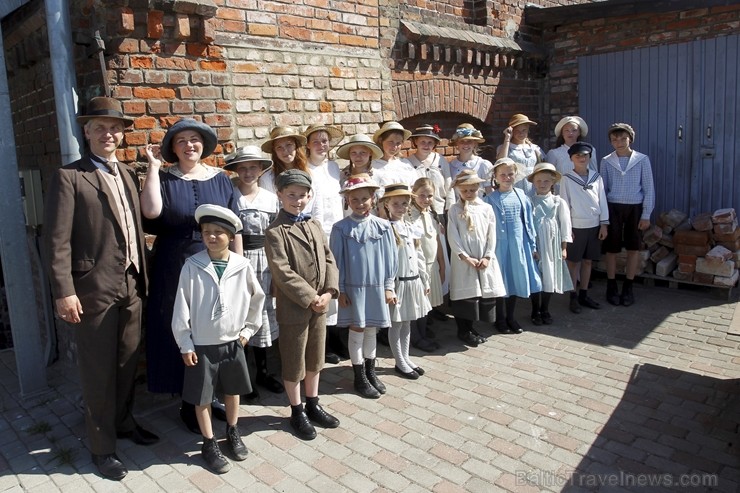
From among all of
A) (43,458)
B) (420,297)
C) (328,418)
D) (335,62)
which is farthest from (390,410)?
(335,62)

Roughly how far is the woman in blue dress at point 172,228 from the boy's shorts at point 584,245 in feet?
12.2

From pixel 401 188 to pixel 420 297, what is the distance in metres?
0.88

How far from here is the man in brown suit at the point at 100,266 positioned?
3.26 m

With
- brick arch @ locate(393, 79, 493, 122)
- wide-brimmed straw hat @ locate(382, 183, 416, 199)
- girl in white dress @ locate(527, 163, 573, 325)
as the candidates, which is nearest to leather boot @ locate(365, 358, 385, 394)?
wide-brimmed straw hat @ locate(382, 183, 416, 199)

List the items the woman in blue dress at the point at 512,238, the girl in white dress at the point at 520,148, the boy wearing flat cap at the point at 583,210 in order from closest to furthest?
the woman in blue dress at the point at 512,238 → the boy wearing flat cap at the point at 583,210 → the girl in white dress at the point at 520,148

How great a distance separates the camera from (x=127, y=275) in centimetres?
352

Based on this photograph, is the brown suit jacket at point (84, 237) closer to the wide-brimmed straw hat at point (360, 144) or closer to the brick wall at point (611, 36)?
the wide-brimmed straw hat at point (360, 144)

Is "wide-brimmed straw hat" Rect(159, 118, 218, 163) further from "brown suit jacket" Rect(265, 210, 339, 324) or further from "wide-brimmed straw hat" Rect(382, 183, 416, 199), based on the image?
"wide-brimmed straw hat" Rect(382, 183, 416, 199)

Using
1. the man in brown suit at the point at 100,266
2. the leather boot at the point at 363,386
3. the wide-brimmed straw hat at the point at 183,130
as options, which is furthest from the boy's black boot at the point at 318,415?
the wide-brimmed straw hat at the point at 183,130

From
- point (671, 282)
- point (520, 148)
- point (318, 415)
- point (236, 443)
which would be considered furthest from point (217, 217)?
point (671, 282)

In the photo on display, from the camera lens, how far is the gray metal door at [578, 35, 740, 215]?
21.9ft

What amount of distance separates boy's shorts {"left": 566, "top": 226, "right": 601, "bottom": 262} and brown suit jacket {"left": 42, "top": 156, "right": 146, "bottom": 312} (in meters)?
4.41

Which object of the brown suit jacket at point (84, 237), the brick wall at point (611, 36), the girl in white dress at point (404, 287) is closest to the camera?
the brown suit jacket at point (84, 237)

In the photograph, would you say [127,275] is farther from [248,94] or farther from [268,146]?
[248,94]
